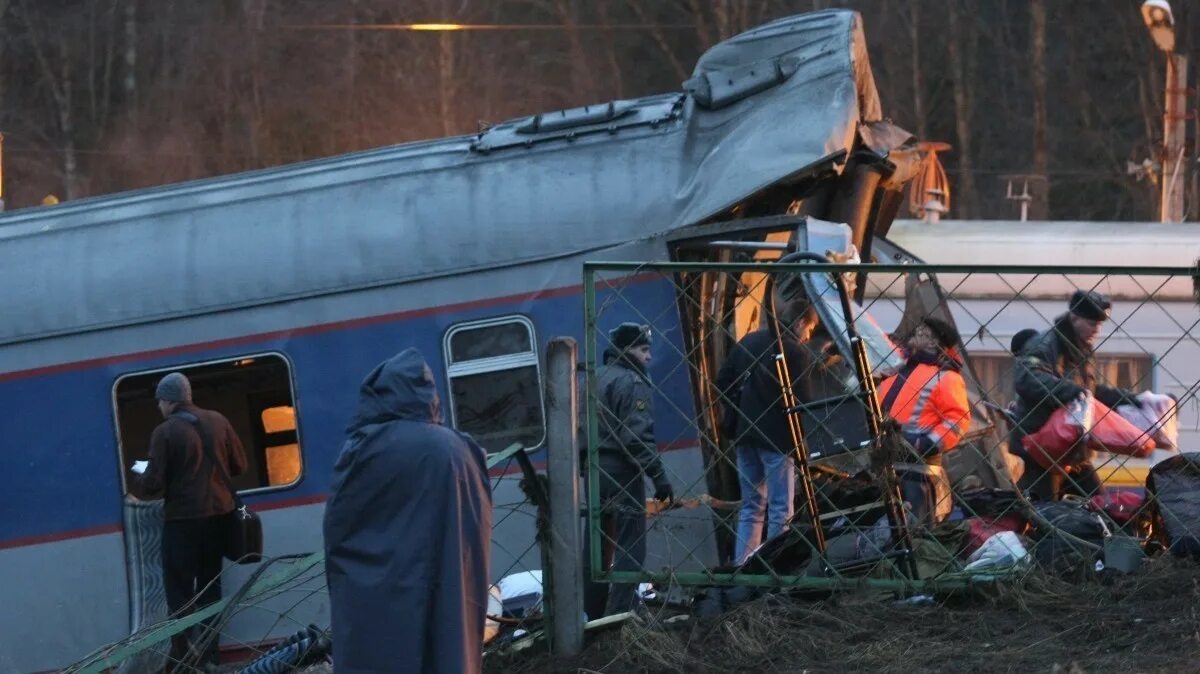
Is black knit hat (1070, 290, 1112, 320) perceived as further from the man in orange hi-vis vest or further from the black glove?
the black glove

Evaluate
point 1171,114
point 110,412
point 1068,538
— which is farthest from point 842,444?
point 1171,114

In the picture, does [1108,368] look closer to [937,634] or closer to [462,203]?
[462,203]

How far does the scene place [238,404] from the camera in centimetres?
987

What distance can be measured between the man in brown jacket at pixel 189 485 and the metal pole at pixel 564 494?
10.6 ft

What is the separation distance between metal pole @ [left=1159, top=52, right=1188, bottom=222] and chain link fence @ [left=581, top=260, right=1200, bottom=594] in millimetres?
10242

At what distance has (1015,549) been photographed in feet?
23.4

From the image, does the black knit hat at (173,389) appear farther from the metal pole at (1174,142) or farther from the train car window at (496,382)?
the metal pole at (1174,142)

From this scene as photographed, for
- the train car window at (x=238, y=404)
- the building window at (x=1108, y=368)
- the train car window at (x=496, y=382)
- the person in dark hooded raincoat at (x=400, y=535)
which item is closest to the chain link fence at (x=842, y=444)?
the train car window at (x=496, y=382)

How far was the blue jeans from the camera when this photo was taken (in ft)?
28.6

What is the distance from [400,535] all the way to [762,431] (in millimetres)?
3448

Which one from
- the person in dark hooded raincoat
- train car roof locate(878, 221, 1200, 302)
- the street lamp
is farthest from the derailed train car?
the street lamp

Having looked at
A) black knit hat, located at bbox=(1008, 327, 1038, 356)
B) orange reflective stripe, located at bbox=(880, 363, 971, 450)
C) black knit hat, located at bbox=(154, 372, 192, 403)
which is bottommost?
orange reflective stripe, located at bbox=(880, 363, 971, 450)

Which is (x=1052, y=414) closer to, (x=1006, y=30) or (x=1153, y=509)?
(x=1153, y=509)

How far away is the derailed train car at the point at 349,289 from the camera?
9.35 metres
